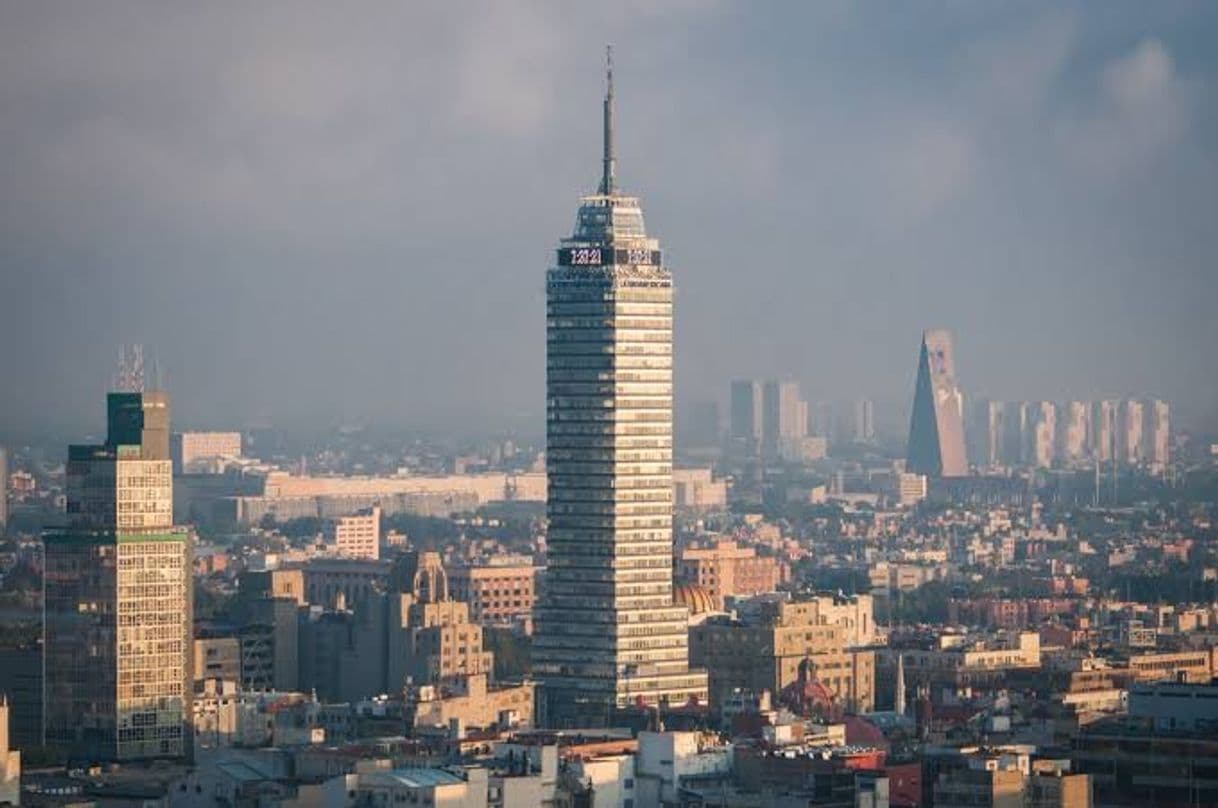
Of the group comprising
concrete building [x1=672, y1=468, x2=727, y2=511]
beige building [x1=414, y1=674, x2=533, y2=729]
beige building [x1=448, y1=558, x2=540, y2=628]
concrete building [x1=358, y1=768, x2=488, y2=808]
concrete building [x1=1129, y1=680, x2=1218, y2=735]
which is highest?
concrete building [x1=672, y1=468, x2=727, y2=511]

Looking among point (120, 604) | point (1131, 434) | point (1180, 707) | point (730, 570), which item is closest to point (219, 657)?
point (120, 604)

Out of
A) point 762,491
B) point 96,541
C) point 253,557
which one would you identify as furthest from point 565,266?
point 762,491

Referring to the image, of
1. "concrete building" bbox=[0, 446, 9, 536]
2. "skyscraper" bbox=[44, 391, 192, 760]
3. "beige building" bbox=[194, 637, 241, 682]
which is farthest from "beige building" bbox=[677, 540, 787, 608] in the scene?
"skyscraper" bbox=[44, 391, 192, 760]

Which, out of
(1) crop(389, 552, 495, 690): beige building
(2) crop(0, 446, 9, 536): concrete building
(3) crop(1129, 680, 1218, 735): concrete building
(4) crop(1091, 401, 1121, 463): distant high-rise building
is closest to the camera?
(3) crop(1129, 680, 1218, 735): concrete building

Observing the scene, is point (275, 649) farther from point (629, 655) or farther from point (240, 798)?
point (240, 798)

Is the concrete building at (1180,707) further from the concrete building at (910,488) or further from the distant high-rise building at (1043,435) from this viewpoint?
the concrete building at (910,488)

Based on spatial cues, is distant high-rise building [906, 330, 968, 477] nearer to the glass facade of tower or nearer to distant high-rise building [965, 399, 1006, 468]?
distant high-rise building [965, 399, 1006, 468]
